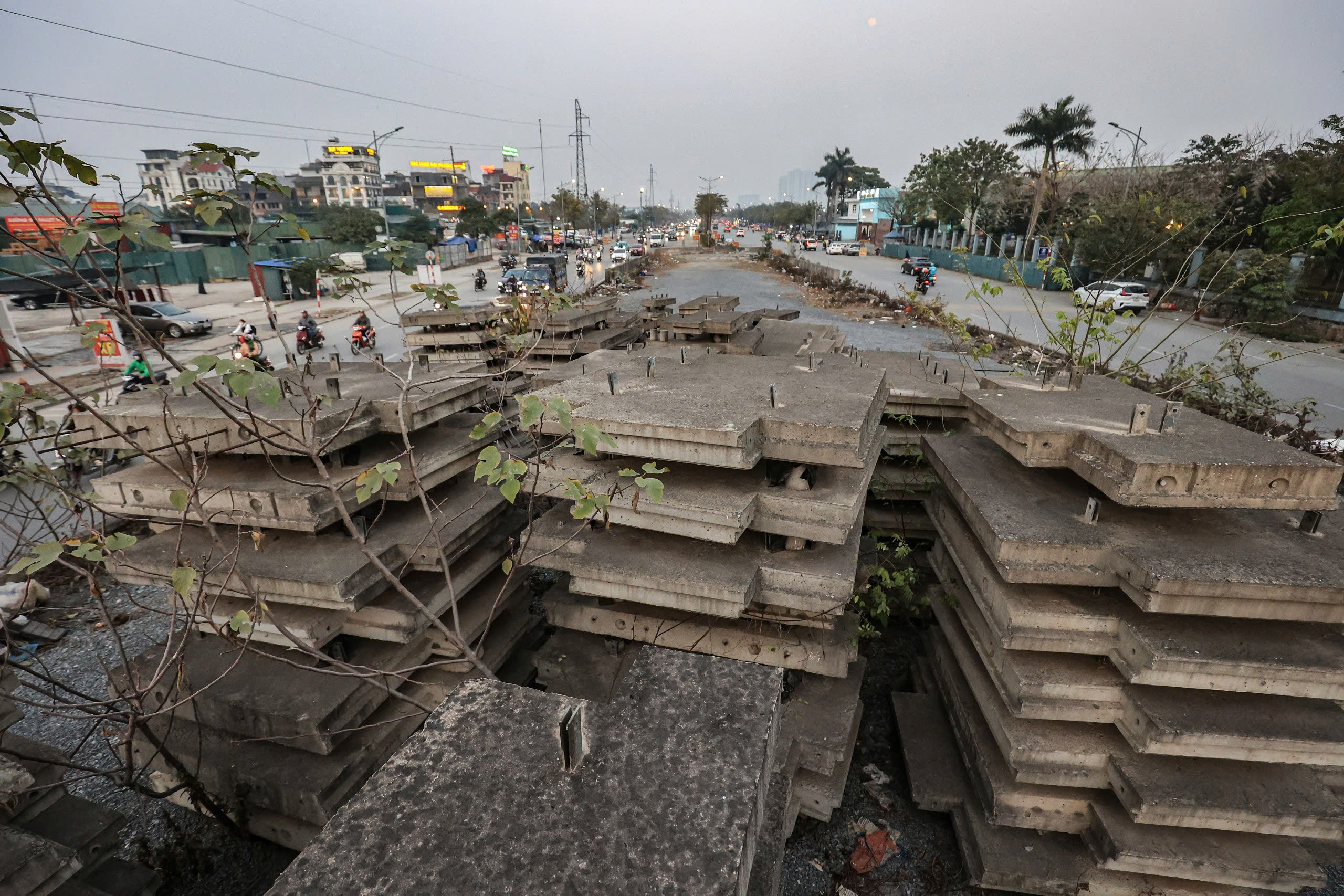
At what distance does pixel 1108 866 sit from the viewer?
349 cm

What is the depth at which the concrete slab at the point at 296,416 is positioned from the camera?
3604 mm

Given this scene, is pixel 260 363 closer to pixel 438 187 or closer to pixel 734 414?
pixel 734 414

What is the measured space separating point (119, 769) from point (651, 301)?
9.15 metres

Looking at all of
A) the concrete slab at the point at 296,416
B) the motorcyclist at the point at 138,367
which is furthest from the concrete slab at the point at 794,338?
the motorcyclist at the point at 138,367

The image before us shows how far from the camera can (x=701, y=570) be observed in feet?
12.4

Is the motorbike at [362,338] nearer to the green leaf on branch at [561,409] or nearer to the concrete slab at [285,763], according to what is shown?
the concrete slab at [285,763]

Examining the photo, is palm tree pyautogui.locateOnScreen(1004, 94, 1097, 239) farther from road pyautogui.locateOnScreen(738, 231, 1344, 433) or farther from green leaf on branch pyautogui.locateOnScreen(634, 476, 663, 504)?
green leaf on branch pyautogui.locateOnScreen(634, 476, 663, 504)

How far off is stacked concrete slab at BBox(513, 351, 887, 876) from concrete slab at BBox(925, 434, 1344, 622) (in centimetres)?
84

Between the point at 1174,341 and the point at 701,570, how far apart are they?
77.8 feet

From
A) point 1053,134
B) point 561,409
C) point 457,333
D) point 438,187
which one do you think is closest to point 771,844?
point 561,409

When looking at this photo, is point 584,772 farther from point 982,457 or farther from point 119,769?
point 982,457

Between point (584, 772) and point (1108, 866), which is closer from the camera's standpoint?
point (584, 772)

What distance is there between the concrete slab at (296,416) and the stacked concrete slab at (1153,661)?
356 cm

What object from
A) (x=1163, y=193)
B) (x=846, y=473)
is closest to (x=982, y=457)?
(x=846, y=473)
